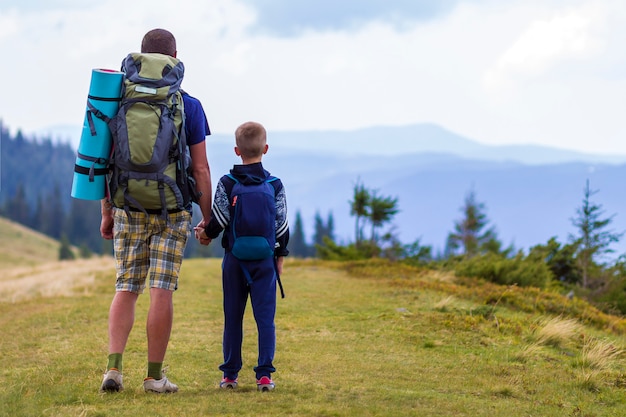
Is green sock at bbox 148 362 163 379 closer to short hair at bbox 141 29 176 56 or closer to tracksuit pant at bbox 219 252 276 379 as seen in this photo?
tracksuit pant at bbox 219 252 276 379

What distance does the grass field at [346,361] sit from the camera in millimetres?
5707

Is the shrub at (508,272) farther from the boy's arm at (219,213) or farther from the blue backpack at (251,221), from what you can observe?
the boy's arm at (219,213)

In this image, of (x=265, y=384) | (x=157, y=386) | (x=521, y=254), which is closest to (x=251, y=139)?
(x=265, y=384)

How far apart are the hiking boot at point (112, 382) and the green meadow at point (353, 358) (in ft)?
0.26

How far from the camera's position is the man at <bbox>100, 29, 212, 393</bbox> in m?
5.92

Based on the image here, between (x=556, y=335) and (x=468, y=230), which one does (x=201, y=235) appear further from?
(x=468, y=230)

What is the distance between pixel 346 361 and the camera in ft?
25.8

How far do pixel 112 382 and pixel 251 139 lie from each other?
2.25m

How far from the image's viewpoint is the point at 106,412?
530cm

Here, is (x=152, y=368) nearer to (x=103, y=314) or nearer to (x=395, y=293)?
(x=103, y=314)

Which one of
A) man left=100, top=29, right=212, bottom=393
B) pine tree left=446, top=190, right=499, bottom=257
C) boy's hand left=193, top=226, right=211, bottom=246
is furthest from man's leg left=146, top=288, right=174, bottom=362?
pine tree left=446, top=190, right=499, bottom=257

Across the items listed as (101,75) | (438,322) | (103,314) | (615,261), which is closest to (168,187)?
(101,75)

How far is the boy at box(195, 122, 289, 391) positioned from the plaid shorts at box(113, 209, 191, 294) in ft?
1.11

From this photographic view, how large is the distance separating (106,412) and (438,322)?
6003mm
